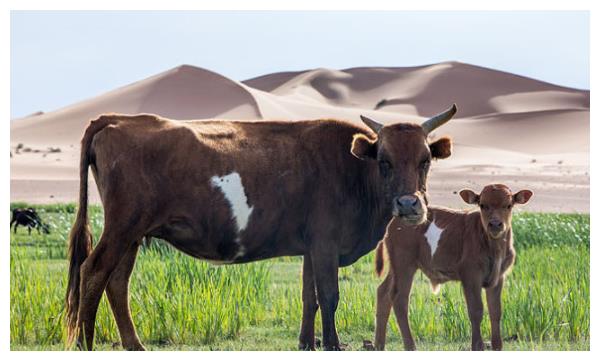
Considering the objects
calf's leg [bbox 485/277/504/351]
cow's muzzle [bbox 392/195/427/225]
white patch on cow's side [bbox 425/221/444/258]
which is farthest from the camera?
white patch on cow's side [bbox 425/221/444/258]

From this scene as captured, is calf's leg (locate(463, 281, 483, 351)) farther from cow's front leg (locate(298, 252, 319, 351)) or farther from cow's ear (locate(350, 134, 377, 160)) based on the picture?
cow's ear (locate(350, 134, 377, 160))

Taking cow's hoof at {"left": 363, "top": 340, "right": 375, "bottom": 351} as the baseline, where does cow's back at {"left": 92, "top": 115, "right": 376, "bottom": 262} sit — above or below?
above

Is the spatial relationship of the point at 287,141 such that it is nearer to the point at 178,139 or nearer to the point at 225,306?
the point at 178,139

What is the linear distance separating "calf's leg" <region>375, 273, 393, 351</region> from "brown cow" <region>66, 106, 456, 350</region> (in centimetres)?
86

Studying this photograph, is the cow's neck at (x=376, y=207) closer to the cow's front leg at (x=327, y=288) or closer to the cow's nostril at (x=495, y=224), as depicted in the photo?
the cow's front leg at (x=327, y=288)

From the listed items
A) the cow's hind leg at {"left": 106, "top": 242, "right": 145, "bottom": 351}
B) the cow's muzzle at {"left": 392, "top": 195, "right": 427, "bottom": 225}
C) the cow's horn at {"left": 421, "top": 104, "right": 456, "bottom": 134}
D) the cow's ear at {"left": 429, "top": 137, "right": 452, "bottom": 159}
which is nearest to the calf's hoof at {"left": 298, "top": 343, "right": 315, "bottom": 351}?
the cow's hind leg at {"left": 106, "top": 242, "right": 145, "bottom": 351}

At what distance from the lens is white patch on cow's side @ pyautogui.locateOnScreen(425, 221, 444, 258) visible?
9.92m

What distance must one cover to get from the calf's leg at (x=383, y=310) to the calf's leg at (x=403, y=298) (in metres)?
0.10

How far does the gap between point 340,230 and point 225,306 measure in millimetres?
1883

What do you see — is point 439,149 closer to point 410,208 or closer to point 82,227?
point 410,208

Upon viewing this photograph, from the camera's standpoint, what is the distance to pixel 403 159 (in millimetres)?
8273

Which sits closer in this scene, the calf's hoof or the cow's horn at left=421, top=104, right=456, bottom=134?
the cow's horn at left=421, top=104, right=456, bottom=134

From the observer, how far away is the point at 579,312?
31.6ft

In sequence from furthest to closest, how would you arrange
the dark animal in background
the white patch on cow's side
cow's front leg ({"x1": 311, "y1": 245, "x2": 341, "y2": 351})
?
the dark animal in background
the white patch on cow's side
cow's front leg ({"x1": 311, "y1": 245, "x2": 341, "y2": 351})
